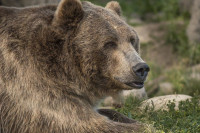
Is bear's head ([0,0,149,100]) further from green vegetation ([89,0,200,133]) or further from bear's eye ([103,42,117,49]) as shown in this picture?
green vegetation ([89,0,200,133])

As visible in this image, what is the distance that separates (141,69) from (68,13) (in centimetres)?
113

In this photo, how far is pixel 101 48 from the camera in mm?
4953

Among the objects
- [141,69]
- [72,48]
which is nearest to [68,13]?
[72,48]

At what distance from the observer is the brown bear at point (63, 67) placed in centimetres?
461

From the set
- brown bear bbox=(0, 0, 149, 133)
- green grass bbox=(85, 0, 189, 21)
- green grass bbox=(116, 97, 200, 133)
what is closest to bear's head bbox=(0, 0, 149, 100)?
brown bear bbox=(0, 0, 149, 133)

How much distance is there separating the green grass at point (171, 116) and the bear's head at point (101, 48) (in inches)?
28.8

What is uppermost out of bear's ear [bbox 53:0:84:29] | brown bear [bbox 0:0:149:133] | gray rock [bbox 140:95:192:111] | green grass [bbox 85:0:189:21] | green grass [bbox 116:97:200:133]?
bear's ear [bbox 53:0:84:29]

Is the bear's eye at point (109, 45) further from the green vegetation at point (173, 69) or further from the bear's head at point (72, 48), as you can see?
the green vegetation at point (173, 69)

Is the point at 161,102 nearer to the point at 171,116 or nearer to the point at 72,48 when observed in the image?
the point at 171,116

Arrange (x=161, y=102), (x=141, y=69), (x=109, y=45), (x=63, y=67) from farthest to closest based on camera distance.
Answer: (x=161, y=102), (x=109, y=45), (x=63, y=67), (x=141, y=69)

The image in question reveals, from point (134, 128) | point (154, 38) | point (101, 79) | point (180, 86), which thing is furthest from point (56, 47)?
point (154, 38)

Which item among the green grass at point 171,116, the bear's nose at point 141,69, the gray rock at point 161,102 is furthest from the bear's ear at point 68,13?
the gray rock at point 161,102

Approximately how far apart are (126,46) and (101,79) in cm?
51

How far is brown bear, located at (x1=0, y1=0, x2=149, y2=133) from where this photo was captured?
4.61 metres
